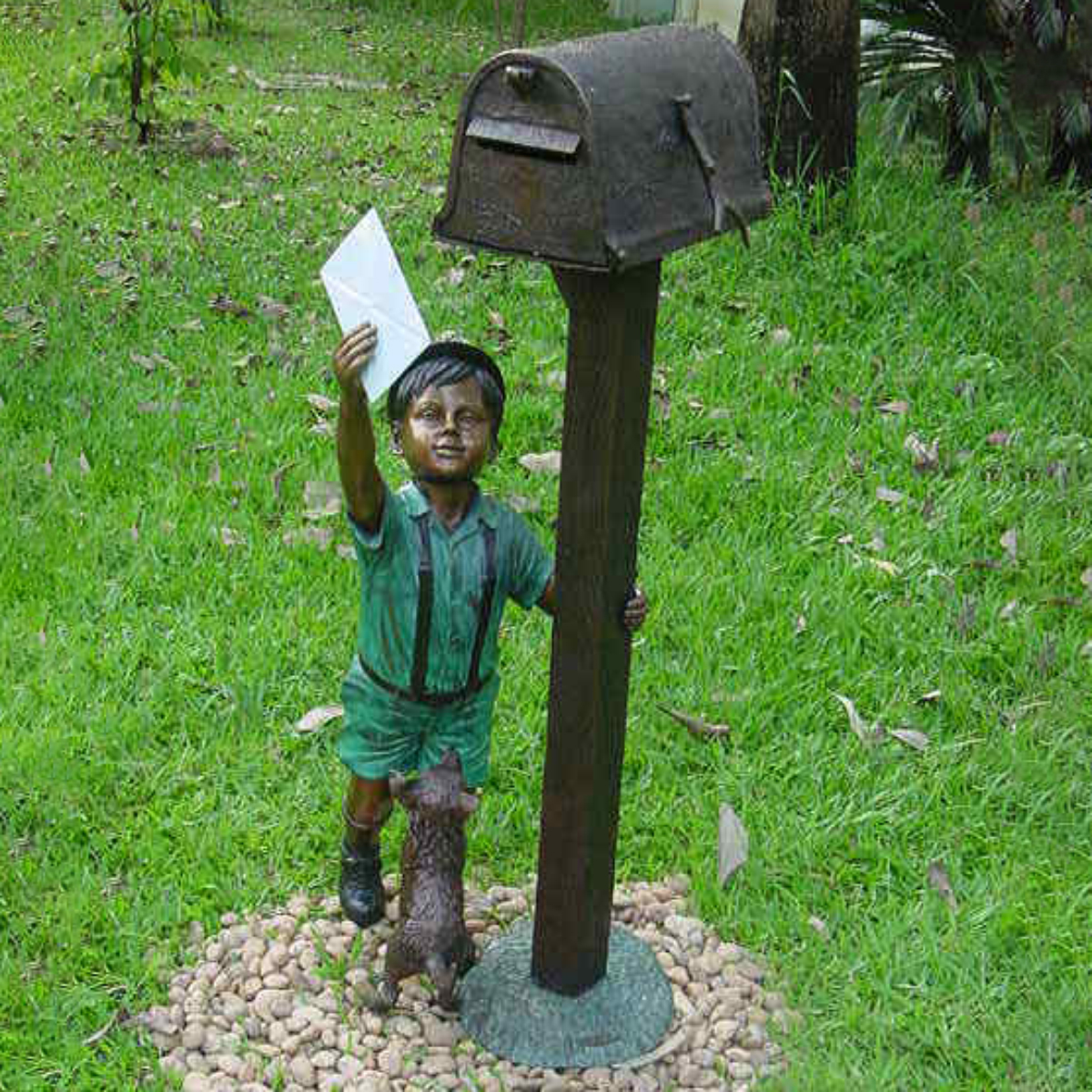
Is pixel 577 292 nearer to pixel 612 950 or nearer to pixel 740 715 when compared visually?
pixel 612 950

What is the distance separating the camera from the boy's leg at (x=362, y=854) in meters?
3.29

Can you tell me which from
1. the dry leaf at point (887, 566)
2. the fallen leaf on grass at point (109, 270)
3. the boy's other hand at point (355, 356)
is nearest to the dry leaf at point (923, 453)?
the dry leaf at point (887, 566)

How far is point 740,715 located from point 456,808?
129cm

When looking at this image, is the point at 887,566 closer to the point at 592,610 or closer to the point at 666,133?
the point at 592,610

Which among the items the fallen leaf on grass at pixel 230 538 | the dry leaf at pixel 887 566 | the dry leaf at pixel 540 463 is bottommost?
the fallen leaf on grass at pixel 230 538

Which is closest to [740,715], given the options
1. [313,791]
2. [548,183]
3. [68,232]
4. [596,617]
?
[313,791]

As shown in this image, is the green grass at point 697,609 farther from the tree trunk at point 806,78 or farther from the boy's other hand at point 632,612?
the boy's other hand at point 632,612

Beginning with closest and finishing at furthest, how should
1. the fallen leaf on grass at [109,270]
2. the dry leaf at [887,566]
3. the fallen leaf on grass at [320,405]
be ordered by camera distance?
the dry leaf at [887,566] < the fallen leaf on grass at [320,405] < the fallen leaf on grass at [109,270]

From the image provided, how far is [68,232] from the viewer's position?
22.7 ft

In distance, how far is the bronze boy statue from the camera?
292cm

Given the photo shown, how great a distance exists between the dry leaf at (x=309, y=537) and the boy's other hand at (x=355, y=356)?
2049 mm

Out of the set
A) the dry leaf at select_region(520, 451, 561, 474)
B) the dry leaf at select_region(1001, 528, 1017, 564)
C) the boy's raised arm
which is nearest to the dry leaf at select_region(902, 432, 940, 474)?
the dry leaf at select_region(1001, 528, 1017, 564)

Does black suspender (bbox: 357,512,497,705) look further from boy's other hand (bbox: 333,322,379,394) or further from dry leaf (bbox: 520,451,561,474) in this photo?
dry leaf (bbox: 520,451,561,474)

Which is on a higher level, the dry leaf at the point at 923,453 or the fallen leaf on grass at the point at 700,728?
the dry leaf at the point at 923,453
